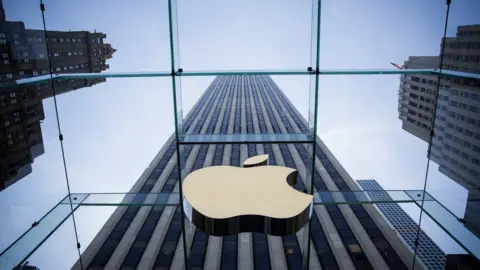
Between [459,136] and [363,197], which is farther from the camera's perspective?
[459,136]

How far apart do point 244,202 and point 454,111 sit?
406 centimetres

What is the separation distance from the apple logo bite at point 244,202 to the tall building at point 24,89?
2.20m

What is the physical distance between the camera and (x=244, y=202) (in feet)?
11.2

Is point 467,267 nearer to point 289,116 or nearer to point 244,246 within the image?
point 244,246

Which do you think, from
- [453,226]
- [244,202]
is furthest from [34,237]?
[453,226]

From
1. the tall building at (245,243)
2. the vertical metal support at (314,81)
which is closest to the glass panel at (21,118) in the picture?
the vertical metal support at (314,81)

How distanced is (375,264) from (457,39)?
2141cm

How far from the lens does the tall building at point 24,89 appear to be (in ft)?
13.6

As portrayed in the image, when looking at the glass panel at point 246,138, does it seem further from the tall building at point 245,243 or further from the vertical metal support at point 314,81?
the tall building at point 245,243

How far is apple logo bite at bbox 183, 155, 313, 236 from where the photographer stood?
10.6ft

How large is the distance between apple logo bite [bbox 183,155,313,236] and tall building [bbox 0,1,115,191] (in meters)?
2.20

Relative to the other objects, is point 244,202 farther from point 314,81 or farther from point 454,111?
point 454,111

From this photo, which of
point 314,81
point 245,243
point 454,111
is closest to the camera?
point 314,81

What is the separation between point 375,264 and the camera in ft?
69.6
